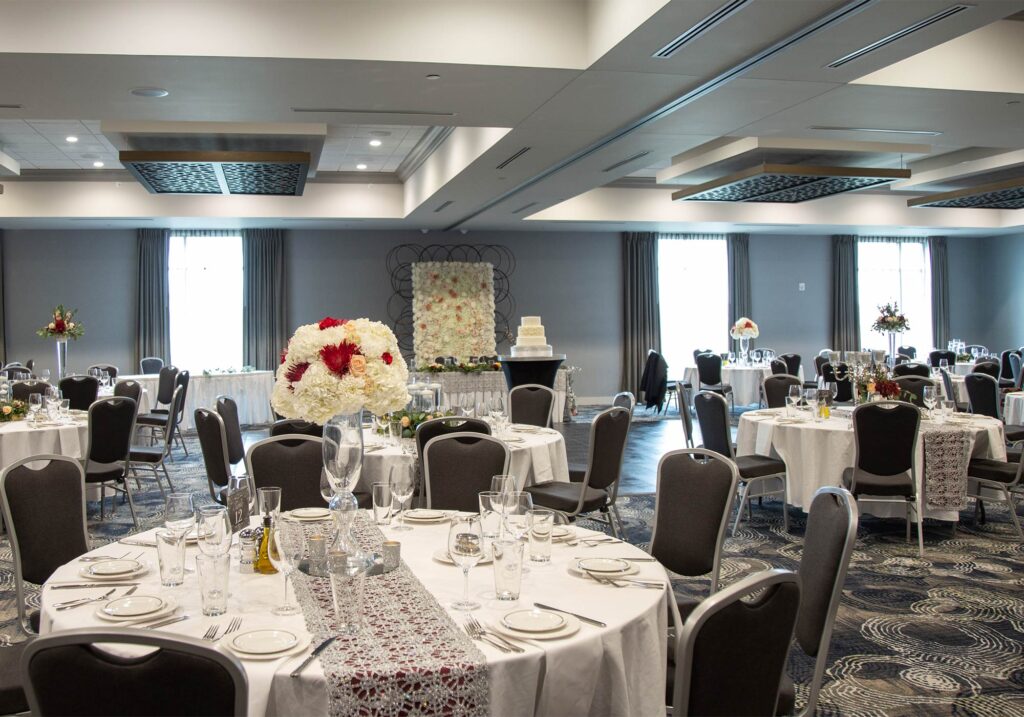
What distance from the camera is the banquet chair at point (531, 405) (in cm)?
726

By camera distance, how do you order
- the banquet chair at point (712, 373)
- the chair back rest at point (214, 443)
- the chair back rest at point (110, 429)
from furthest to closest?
the banquet chair at point (712, 373) < the chair back rest at point (110, 429) < the chair back rest at point (214, 443)

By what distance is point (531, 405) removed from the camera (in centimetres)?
733

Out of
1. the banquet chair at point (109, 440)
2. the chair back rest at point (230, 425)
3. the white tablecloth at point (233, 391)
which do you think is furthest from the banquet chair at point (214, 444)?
the white tablecloth at point (233, 391)

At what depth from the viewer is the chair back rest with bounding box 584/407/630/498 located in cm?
516

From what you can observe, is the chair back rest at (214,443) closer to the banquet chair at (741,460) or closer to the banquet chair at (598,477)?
the banquet chair at (598,477)

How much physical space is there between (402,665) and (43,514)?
85.0 inches

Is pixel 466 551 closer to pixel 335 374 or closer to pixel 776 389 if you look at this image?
pixel 335 374

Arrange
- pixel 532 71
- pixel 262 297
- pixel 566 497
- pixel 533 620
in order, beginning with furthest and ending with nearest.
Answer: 1. pixel 262 297
2. pixel 532 71
3. pixel 566 497
4. pixel 533 620

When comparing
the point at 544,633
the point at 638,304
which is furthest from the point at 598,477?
the point at 638,304

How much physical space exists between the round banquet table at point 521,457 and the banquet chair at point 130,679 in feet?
11.0

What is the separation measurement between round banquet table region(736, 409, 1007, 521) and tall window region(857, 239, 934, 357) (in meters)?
11.8

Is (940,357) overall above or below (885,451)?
above

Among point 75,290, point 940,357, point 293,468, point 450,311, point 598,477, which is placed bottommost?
point 598,477

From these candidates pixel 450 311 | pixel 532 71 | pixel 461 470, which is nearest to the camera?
pixel 461 470
